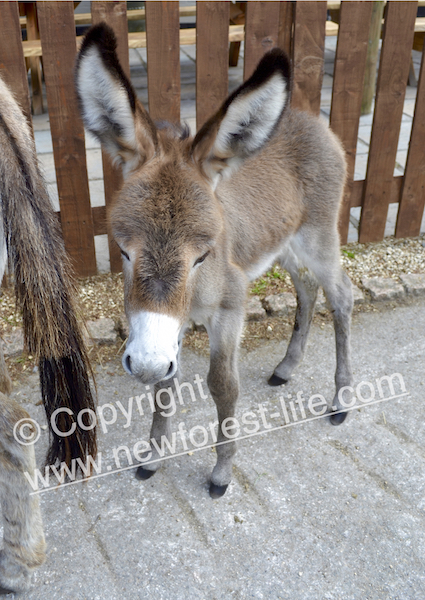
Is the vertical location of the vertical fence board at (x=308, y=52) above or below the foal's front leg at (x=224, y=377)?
above

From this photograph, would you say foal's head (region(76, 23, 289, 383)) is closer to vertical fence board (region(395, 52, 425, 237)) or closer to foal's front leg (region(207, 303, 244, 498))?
foal's front leg (region(207, 303, 244, 498))

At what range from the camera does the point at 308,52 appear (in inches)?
151

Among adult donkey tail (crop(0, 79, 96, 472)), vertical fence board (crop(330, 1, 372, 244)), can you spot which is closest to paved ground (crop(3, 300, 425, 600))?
adult donkey tail (crop(0, 79, 96, 472))

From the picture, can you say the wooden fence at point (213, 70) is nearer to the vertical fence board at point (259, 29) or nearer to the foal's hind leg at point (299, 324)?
the vertical fence board at point (259, 29)

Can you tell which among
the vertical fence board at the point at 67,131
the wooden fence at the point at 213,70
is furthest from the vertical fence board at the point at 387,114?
the vertical fence board at the point at 67,131

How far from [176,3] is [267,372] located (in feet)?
7.78

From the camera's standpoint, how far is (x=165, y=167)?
207cm

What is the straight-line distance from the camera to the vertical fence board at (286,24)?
3.71 m

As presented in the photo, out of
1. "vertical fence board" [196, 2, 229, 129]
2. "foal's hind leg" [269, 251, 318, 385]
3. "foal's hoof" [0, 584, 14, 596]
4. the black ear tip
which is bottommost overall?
"foal's hoof" [0, 584, 14, 596]

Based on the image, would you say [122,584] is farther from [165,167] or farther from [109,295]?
[109,295]

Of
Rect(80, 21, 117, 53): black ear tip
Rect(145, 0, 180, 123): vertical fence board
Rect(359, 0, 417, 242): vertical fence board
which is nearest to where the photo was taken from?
Rect(80, 21, 117, 53): black ear tip

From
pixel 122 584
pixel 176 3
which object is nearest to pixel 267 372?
pixel 122 584

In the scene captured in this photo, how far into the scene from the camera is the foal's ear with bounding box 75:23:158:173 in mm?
1866

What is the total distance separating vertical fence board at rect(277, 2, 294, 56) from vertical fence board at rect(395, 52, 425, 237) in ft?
3.61
